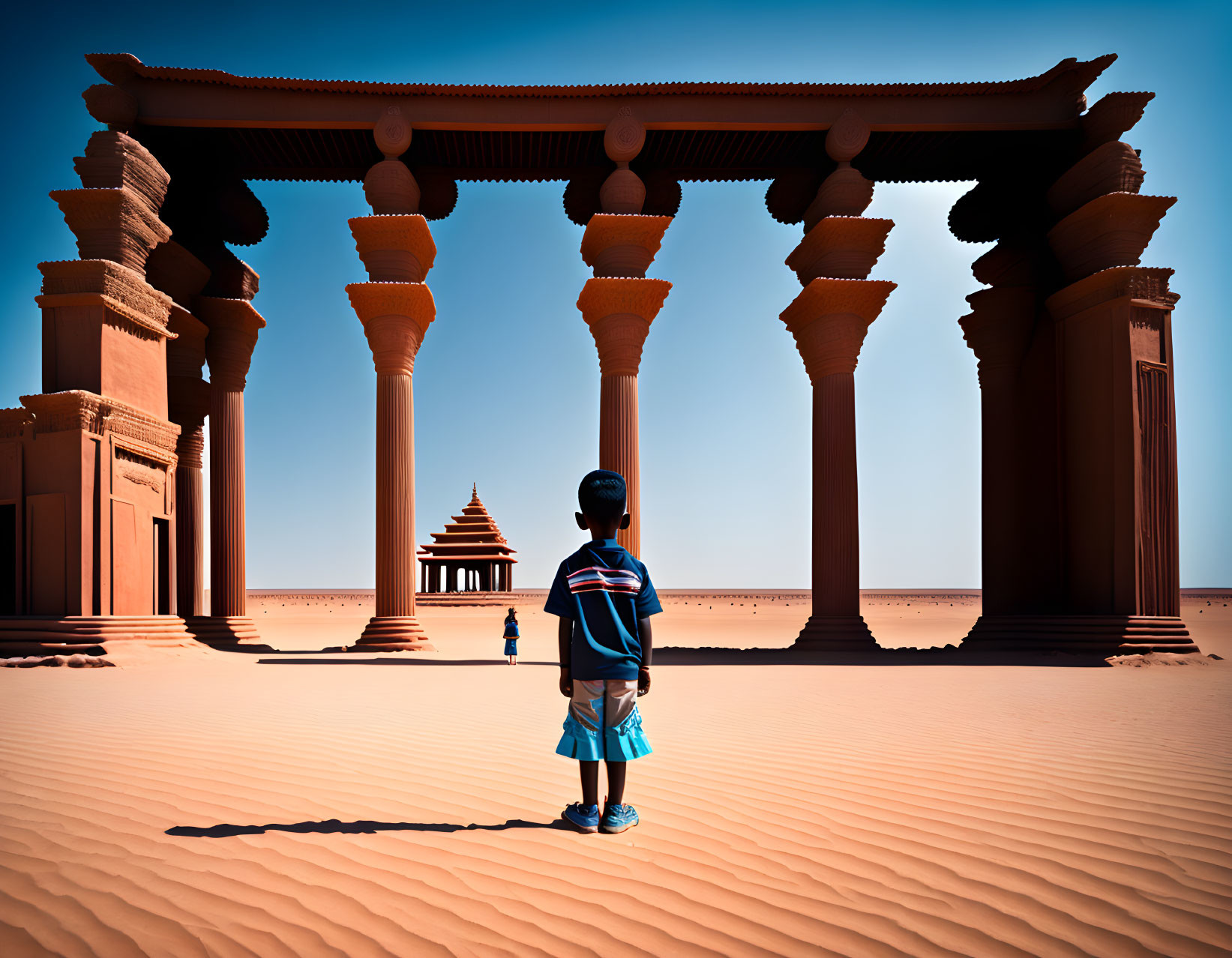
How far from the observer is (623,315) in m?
14.7

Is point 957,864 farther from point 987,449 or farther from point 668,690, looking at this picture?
point 987,449

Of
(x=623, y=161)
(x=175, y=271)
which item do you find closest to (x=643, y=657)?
(x=623, y=161)

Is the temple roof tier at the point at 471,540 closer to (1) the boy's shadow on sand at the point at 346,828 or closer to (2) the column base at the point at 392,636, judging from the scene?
(2) the column base at the point at 392,636

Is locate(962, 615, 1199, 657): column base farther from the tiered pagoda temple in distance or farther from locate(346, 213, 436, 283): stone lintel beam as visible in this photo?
the tiered pagoda temple in distance

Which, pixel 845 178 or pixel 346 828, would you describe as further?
pixel 845 178

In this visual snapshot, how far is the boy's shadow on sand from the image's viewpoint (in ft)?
12.1

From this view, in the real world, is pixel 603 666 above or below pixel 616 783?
above

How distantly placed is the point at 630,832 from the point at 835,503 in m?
12.1

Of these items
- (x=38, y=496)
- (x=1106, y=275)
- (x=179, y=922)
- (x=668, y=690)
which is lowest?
(x=668, y=690)

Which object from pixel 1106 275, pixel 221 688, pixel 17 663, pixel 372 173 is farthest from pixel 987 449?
pixel 17 663

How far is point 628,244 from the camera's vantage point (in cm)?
1476

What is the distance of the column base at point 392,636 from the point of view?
1448 cm

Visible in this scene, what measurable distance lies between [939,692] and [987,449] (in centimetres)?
992

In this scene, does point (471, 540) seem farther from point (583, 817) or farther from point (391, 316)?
point (583, 817)
